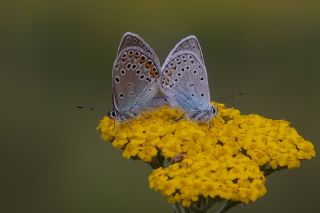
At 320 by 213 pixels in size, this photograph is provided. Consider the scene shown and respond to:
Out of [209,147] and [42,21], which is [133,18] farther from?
[209,147]

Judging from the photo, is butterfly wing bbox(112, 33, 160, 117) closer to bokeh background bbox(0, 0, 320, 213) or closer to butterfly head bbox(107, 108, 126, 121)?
butterfly head bbox(107, 108, 126, 121)

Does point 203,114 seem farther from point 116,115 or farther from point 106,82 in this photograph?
point 106,82

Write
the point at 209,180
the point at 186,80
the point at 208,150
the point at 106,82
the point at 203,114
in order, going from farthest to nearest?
the point at 106,82
the point at 186,80
the point at 203,114
the point at 208,150
the point at 209,180

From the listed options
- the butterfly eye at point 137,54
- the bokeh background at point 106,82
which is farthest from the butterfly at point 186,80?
the bokeh background at point 106,82

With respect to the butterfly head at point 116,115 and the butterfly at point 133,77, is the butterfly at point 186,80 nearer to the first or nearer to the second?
the butterfly at point 133,77

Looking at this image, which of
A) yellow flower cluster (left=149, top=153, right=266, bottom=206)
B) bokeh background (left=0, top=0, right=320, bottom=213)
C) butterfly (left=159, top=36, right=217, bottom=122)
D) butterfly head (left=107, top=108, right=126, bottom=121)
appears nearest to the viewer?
yellow flower cluster (left=149, top=153, right=266, bottom=206)

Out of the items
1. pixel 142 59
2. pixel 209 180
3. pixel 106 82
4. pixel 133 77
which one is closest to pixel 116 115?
pixel 133 77

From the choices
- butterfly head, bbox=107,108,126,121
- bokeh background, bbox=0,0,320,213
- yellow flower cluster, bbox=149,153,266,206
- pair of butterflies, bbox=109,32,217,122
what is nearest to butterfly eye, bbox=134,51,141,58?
pair of butterflies, bbox=109,32,217,122
